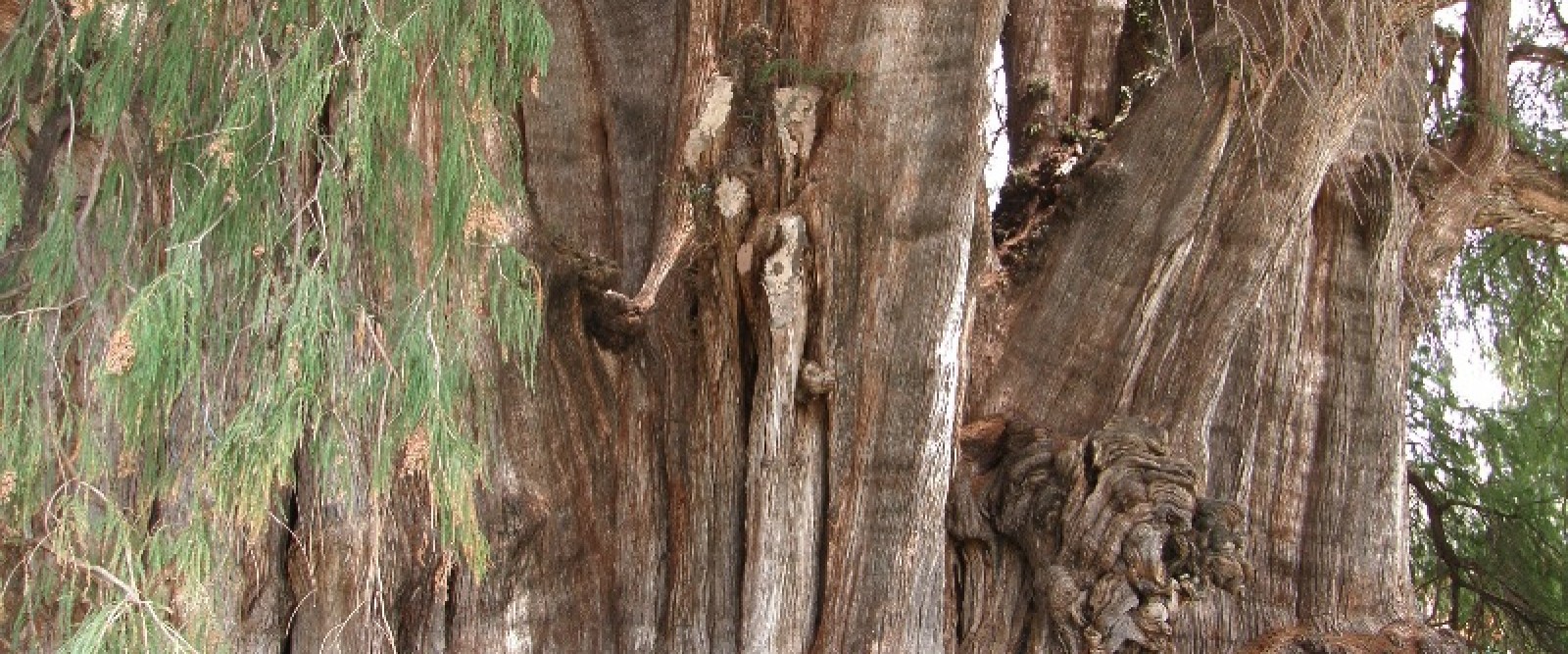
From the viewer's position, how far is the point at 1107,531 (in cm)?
318

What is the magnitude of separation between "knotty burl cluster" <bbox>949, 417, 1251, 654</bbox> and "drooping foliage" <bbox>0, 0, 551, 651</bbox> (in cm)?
115

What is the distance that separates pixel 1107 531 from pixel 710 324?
899 mm


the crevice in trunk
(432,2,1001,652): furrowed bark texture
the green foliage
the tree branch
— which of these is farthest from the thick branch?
the crevice in trunk

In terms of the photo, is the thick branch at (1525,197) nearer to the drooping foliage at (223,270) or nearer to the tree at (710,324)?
the tree at (710,324)

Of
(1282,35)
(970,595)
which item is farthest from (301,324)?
(1282,35)

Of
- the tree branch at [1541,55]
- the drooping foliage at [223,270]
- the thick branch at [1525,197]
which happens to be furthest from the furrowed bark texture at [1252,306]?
the drooping foliage at [223,270]

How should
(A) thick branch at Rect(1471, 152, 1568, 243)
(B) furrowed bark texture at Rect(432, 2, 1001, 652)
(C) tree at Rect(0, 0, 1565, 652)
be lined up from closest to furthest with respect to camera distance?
(C) tree at Rect(0, 0, 1565, 652)
(B) furrowed bark texture at Rect(432, 2, 1001, 652)
(A) thick branch at Rect(1471, 152, 1568, 243)

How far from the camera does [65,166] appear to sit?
2.54 meters

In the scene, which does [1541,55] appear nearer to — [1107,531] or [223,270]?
[1107,531]

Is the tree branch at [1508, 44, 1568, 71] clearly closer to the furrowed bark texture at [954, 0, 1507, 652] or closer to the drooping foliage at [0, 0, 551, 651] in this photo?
the furrowed bark texture at [954, 0, 1507, 652]

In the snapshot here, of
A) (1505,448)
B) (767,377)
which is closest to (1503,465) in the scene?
(1505,448)

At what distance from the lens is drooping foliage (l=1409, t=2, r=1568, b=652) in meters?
5.55

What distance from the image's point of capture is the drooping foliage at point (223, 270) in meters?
2.37

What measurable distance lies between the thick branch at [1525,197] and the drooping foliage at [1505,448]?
2.63 feet
